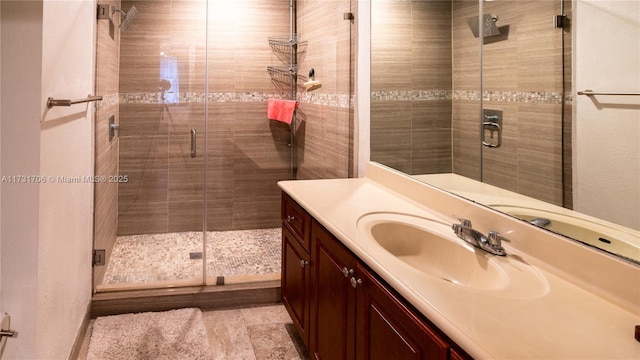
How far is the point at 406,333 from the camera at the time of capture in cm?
115

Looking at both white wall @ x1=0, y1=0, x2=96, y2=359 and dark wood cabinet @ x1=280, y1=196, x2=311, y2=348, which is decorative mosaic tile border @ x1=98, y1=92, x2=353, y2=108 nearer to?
dark wood cabinet @ x1=280, y1=196, x2=311, y2=348

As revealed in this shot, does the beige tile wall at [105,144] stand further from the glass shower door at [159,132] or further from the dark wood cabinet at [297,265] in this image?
the dark wood cabinet at [297,265]

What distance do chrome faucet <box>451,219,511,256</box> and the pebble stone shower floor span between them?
1.80 metres

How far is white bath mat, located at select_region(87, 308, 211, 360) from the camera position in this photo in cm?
231

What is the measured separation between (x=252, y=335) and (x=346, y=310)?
3.76ft

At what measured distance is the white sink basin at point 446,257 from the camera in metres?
1.22

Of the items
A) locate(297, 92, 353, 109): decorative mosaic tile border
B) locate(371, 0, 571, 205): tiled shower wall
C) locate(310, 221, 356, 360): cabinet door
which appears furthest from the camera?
locate(297, 92, 353, 109): decorative mosaic tile border

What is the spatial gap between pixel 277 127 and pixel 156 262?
1.53m

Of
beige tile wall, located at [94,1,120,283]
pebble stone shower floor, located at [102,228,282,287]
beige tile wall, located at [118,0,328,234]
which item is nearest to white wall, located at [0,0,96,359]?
beige tile wall, located at [94,1,120,283]

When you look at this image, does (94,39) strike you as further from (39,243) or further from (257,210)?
(257,210)

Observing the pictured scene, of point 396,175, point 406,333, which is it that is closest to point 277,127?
point 396,175

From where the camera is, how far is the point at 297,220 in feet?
7.34

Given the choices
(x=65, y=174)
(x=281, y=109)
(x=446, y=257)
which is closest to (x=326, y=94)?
(x=281, y=109)

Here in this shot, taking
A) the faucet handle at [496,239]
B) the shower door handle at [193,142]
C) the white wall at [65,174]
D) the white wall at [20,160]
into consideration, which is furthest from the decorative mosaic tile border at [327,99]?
the white wall at [20,160]
